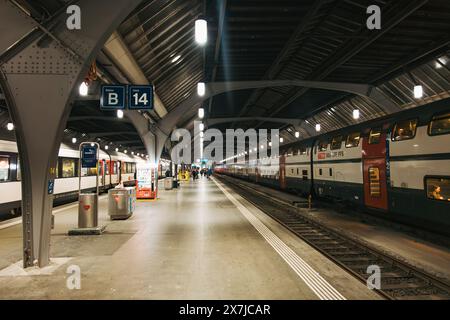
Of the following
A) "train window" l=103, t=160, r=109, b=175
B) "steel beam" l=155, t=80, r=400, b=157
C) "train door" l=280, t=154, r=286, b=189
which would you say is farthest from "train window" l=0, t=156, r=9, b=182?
"train door" l=280, t=154, r=286, b=189

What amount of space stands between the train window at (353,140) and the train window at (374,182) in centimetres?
142

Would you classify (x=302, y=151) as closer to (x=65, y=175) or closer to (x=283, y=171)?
(x=283, y=171)

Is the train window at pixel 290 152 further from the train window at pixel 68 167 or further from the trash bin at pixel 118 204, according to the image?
the train window at pixel 68 167

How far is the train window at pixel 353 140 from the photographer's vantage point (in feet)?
34.3

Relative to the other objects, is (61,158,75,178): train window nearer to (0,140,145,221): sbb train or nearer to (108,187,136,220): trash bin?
(0,140,145,221): sbb train

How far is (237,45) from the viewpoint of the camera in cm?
1352

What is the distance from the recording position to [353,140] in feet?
35.3

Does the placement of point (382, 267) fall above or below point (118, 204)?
below

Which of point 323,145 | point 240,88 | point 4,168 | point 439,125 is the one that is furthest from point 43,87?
point 240,88

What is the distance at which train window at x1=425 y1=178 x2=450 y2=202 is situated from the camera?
6.49 metres

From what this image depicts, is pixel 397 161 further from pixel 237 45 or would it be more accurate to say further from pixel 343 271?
pixel 237 45

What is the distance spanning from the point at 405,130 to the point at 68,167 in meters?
14.8

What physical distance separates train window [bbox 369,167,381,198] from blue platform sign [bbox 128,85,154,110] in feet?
24.0

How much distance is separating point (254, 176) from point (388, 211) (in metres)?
23.4
